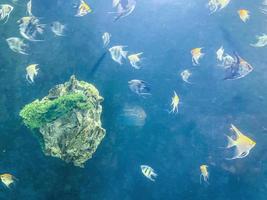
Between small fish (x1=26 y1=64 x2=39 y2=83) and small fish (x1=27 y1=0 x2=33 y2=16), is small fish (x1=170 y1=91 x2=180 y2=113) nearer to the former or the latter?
small fish (x1=26 y1=64 x2=39 y2=83)

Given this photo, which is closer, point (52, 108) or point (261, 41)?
point (52, 108)

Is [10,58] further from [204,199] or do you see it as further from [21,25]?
[204,199]

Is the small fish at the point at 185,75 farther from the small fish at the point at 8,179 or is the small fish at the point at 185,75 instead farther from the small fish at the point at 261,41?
the small fish at the point at 8,179

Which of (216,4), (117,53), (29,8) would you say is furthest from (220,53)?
(29,8)

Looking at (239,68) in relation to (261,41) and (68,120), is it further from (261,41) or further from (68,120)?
(68,120)

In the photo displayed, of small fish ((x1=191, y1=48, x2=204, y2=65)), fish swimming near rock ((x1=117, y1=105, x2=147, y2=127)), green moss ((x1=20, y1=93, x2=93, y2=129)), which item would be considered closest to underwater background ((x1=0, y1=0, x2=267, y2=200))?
fish swimming near rock ((x1=117, y1=105, x2=147, y2=127))

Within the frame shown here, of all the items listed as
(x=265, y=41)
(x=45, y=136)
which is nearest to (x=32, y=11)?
(x=45, y=136)

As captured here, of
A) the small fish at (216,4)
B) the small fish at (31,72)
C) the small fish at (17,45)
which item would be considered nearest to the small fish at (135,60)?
the small fish at (216,4)
